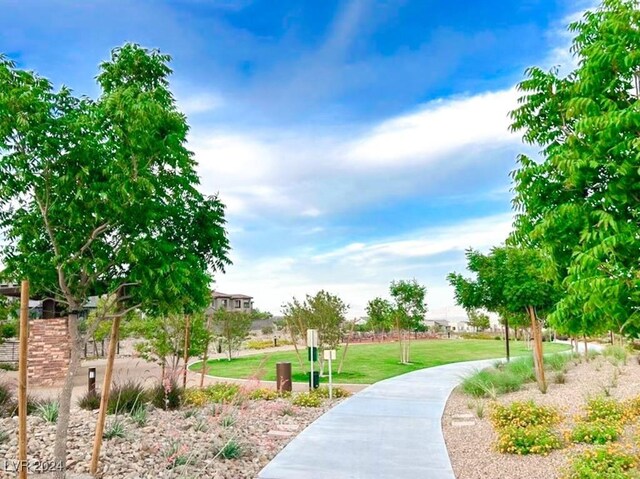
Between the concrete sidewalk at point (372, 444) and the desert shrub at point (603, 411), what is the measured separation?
2.58m

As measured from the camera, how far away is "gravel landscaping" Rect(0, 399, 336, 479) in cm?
659

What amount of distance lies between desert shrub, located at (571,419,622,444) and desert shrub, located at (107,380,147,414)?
7.24 meters

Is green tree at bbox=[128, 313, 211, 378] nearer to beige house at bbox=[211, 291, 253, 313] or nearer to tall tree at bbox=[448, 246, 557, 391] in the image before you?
tall tree at bbox=[448, 246, 557, 391]

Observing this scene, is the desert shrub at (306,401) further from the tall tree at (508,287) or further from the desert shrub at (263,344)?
the desert shrub at (263,344)

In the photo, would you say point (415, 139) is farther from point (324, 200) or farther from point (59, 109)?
point (59, 109)

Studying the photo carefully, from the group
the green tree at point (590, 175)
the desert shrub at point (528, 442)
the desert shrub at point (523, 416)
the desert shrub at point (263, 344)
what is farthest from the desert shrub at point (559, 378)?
the desert shrub at point (263, 344)

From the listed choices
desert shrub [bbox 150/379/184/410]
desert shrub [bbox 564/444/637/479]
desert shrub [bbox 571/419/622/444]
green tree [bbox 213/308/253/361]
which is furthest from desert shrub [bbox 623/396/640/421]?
green tree [bbox 213/308/253/361]

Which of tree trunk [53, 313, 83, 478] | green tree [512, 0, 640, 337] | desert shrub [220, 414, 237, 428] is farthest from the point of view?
desert shrub [220, 414, 237, 428]

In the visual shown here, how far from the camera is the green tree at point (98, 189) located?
5.66 m

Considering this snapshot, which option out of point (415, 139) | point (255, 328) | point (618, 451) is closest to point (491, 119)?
point (415, 139)

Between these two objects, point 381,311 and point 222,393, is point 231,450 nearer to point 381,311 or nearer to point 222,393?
point 222,393

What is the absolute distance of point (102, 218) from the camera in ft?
19.4

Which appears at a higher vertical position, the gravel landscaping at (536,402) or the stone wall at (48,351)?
the stone wall at (48,351)

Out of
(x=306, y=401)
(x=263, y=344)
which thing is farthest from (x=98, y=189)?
(x=263, y=344)
